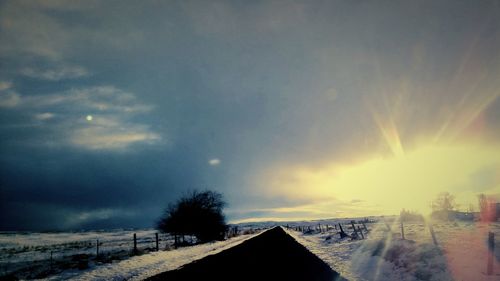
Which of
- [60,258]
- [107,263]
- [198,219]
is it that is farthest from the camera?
[198,219]

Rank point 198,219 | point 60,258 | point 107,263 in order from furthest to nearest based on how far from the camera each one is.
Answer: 1. point 198,219
2. point 60,258
3. point 107,263

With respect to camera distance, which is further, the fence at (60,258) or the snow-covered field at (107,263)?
the fence at (60,258)

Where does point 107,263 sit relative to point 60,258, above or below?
above

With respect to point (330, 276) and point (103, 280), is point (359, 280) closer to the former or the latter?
point (330, 276)

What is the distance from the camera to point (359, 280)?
1076 centimetres

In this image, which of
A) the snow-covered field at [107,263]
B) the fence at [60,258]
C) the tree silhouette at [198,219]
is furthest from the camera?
the tree silhouette at [198,219]

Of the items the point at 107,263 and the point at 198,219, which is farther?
the point at 198,219

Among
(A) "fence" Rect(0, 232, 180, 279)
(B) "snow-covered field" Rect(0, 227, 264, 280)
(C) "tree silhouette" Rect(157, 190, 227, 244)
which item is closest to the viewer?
(B) "snow-covered field" Rect(0, 227, 264, 280)

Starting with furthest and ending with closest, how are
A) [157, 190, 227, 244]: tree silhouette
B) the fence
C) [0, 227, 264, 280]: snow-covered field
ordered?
[157, 190, 227, 244]: tree silhouette, the fence, [0, 227, 264, 280]: snow-covered field

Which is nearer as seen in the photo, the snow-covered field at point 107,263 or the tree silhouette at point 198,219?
the snow-covered field at point 107,263

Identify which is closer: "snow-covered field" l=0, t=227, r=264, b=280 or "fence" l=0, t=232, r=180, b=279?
"snow-covered field" l=0, t=227, r=264, b=280

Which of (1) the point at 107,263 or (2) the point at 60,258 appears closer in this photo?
(1) the point at 107,263

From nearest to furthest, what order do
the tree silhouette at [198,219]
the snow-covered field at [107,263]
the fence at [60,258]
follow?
1. the snow-covered field at [107,263]
2. the fence at [60,258]
3. the tree silhouette at [198,219]

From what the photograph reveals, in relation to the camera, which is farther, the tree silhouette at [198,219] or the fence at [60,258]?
the tree silhouette at [198,219]
